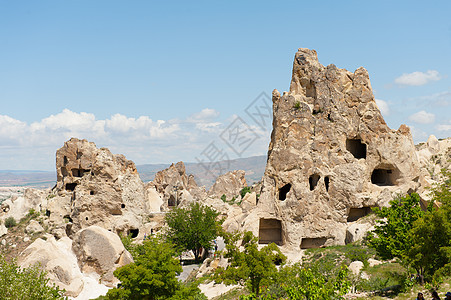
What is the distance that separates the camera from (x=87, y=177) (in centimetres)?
4434

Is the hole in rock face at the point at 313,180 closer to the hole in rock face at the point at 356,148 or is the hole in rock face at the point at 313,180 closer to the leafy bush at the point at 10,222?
the hole in rock face at the point at 356,148

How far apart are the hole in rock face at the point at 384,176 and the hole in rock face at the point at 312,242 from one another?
→ 728cm

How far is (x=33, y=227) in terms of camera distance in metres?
45.4

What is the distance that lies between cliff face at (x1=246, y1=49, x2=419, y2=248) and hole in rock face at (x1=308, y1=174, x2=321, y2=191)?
8 cm

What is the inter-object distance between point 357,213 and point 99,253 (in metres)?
19.8

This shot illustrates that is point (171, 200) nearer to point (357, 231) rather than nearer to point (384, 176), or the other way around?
point (384, 176)

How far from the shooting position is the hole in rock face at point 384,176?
3447 cm

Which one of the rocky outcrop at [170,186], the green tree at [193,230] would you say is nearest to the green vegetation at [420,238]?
the green tree at [193,230]

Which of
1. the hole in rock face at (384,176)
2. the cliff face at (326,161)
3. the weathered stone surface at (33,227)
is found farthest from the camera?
the weathered stone surface at (33,227)

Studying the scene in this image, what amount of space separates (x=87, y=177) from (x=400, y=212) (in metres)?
33.1

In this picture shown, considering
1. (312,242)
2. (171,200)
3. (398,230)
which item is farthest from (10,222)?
(398,230)

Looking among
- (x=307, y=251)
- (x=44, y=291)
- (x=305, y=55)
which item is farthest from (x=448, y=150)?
(x=44, y=291)

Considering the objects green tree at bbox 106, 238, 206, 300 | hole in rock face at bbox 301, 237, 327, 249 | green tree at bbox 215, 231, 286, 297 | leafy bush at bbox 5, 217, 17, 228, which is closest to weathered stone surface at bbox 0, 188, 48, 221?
leafy bush at bbox 5, 217, 17, 228

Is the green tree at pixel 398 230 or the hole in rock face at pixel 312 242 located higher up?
the green tree at pixel 398 230
